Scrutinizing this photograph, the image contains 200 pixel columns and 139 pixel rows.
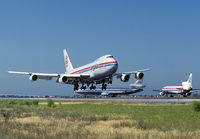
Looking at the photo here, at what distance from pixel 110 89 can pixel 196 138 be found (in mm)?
146009

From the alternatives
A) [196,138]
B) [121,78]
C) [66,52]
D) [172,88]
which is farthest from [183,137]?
[172,88]

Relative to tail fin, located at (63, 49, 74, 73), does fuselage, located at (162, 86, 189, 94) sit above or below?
below

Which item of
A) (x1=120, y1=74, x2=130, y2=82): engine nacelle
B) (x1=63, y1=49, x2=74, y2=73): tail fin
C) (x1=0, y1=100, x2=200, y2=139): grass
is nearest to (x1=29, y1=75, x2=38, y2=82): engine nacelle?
(x1=120, y1=74, x2=130, y2=82): engine nacelle

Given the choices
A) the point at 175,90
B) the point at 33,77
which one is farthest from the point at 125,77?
the point at 175,90

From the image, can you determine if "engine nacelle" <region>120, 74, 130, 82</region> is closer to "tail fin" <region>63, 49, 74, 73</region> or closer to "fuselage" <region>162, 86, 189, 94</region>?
"tail fin" <region>63, 49, 74, 73</region>

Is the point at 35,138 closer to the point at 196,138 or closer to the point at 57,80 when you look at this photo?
the point at 196,138

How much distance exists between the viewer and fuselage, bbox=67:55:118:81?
51938 millimetres

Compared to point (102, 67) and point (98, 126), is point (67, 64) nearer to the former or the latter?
point (102, 67)

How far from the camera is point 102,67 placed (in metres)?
52.9

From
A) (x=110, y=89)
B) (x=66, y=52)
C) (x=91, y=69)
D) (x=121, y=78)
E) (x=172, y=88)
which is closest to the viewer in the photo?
(x=91, y=69)

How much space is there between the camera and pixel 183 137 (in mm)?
15695

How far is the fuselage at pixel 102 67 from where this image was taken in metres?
51.9

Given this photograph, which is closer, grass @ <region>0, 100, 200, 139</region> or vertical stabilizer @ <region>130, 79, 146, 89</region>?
grass @ <region>0, 100, 200, 139</region>

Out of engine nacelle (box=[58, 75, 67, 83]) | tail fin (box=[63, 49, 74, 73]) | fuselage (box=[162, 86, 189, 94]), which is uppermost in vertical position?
tail fin (box=[63, 49, 74, 73])
